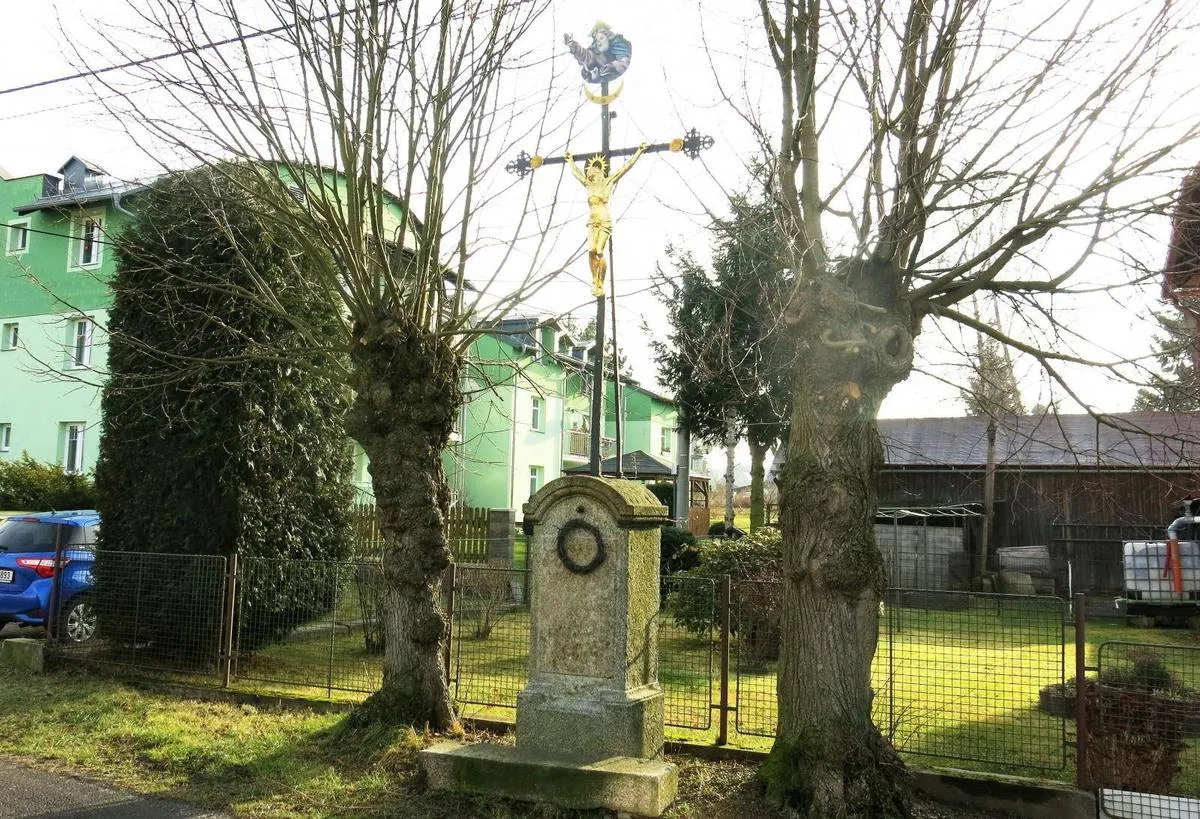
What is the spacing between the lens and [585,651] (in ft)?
19.7

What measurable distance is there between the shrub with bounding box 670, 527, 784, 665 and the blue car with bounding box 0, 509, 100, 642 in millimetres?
7008

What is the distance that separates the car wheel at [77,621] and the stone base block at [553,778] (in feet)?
22.3

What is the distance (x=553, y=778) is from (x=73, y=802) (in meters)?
3.08

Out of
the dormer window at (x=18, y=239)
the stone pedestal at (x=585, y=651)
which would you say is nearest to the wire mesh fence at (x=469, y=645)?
the stone pedestal at (x=585, y=651)

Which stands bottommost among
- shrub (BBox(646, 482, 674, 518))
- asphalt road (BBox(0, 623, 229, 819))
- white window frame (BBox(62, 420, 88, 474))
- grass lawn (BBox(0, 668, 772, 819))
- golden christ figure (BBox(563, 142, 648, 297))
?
asphalt road (BBox(0, 623, 229, 819))

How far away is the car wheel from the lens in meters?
10.6

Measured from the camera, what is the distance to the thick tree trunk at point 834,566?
5.32 m

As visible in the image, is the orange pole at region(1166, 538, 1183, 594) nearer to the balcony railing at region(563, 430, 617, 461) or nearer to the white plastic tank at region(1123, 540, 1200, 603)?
the white plastic tank at region(1123, 540, 1200, 603)

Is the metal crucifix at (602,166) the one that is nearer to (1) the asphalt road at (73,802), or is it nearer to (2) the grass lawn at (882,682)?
(2) the grass lawn at (882,682)

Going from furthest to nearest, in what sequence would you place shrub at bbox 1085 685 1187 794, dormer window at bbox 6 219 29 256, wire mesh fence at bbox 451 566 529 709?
dormer window at bbox 6 219 29 256
wire mesh fence at bbox 451 566 529 709
shrub at bbox 1085 685 1187 794

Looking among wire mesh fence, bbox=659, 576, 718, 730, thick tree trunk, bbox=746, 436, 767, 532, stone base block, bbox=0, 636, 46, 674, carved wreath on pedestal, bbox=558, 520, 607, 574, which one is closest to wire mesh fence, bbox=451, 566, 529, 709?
wire mesh fence, bbox=659, 576, 718, 730

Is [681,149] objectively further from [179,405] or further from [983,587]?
[983,587]

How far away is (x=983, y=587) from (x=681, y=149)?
16.0 metres

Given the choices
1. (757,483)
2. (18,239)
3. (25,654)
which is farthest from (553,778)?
(18,239)
